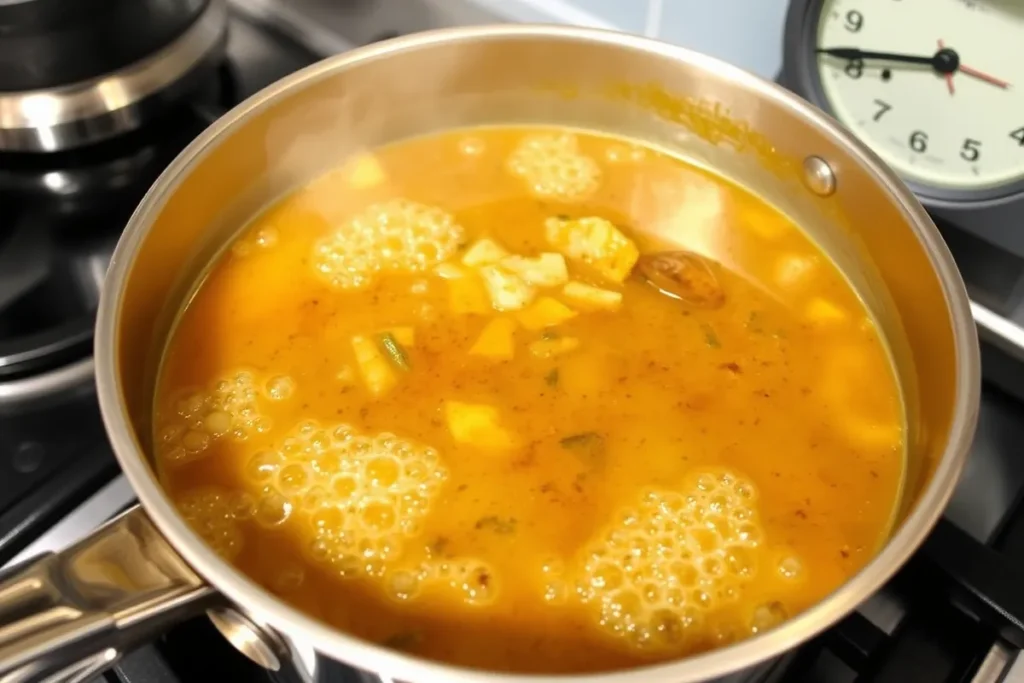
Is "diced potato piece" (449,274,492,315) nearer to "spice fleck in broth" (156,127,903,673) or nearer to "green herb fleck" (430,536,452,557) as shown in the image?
"spice fleck in broth" (156,127,903,673)

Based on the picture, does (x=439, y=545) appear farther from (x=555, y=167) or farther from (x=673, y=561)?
(x=555, y=167)

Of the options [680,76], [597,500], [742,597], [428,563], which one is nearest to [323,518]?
[428,563]

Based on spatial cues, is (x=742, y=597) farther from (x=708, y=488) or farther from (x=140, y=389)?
(x=140, y=389)

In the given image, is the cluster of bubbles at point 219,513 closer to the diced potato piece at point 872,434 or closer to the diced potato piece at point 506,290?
the diced potato piece at point 506,290

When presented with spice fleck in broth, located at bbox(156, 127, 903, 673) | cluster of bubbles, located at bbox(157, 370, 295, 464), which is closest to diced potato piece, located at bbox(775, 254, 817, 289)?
spice fleck in broth, located at bbox(156, 127, 903, 673)

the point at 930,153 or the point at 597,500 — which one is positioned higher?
the point at 930,153

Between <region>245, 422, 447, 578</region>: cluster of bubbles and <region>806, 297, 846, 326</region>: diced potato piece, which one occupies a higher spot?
<region>806, 297, 846, 326</region>: diced potato piece

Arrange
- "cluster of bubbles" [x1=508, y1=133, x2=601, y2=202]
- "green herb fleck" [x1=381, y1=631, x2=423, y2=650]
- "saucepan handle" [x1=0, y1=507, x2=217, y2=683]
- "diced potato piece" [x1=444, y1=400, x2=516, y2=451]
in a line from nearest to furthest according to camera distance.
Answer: "saucepan handle" [x1=0, y1=507, x2=217, y2=683], "green herb fleck" [x1=381, y1=631, x2=423, y2=650], "diced potato piece" [x1=444, y1=400, x2=516, y2=451], "cluster of bubbles" [x1=508, y1=133, x2=601, y2=202]
